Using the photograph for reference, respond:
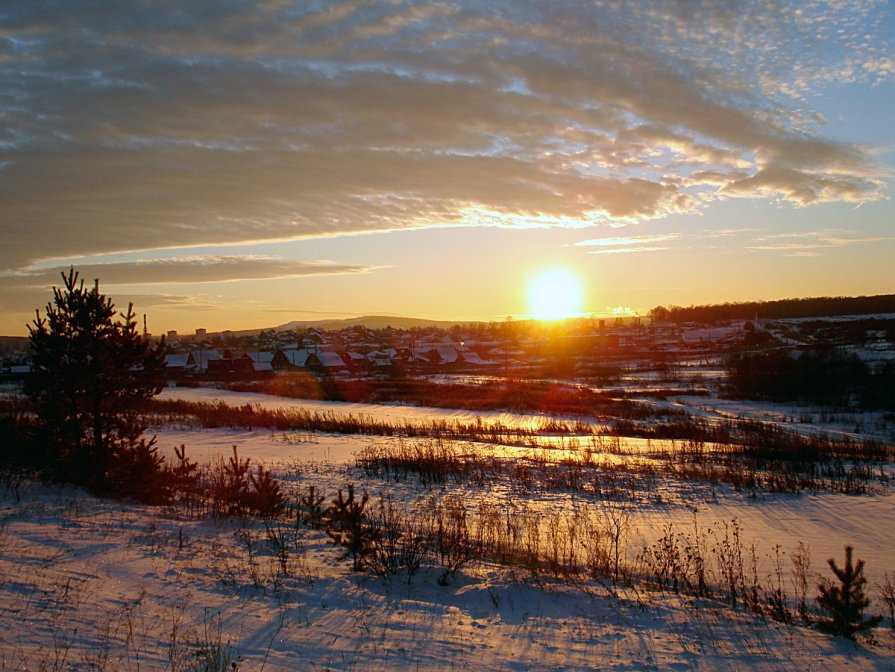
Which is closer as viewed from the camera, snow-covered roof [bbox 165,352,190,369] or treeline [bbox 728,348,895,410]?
treeline [bbox 728,348,895,410]

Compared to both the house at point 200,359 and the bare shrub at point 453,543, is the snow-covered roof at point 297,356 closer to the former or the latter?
the house at point 200,359

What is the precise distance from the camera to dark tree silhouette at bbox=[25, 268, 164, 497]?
11.2 meters

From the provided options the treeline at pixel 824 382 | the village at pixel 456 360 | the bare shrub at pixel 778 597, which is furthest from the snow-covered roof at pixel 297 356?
the bare shrub at pixel 778 597

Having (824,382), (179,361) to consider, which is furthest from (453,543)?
(179,361)

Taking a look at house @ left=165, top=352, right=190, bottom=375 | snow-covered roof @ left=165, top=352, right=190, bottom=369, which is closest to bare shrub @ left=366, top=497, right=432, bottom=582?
house @ left=165, top=352, right=190, bottom=375

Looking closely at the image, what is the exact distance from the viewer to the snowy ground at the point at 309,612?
5.07 m

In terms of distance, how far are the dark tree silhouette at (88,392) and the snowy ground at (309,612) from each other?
1.36m

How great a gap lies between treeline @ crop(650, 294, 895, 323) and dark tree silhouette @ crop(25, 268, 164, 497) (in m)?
148

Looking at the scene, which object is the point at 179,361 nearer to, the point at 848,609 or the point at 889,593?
the point at 889,593

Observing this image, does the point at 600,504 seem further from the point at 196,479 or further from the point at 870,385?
the point at 870,385

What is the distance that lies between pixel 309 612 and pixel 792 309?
557 ft

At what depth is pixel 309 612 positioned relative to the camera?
20.0ft

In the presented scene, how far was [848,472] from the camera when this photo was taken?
17.1 m

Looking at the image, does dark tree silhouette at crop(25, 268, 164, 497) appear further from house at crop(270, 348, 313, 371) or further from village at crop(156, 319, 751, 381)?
house at crop(270, 348, 313, 371)
